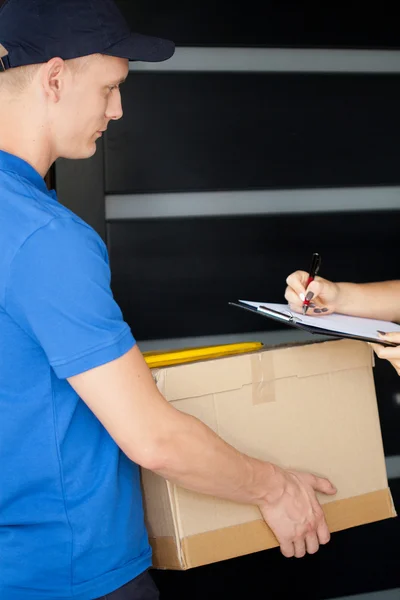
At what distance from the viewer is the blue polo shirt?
111cm

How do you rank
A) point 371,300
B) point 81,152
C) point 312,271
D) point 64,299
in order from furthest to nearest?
point 371,300 → point 312,271 → point 81,152 → point 64,299

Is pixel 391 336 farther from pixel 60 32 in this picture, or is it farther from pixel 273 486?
pixel 60 32

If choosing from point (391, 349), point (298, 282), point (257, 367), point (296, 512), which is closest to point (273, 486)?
point (296, 512)

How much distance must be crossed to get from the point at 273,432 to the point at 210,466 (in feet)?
0.77

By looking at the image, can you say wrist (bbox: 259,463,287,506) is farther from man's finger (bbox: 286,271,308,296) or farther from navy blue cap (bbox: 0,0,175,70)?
navy blue cap (bbox: 0,0,175,70)

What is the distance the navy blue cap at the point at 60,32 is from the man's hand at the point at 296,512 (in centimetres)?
83

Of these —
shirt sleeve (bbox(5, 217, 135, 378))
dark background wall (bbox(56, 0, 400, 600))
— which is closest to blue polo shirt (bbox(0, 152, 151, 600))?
shirt sleeve (bbox(5, 217, 135, 378))

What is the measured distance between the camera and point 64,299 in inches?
43.6

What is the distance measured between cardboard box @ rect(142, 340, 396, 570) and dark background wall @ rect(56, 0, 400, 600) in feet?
2.44

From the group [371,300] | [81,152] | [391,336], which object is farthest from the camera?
[371,300]

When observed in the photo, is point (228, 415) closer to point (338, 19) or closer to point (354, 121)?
point (354, 121)

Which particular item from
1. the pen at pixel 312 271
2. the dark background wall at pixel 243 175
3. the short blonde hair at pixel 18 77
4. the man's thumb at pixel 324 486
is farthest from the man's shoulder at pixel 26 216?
the dark background wall at pixel 243 175

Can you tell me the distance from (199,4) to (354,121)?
1.91ft

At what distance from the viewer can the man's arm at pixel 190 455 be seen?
1165mm
